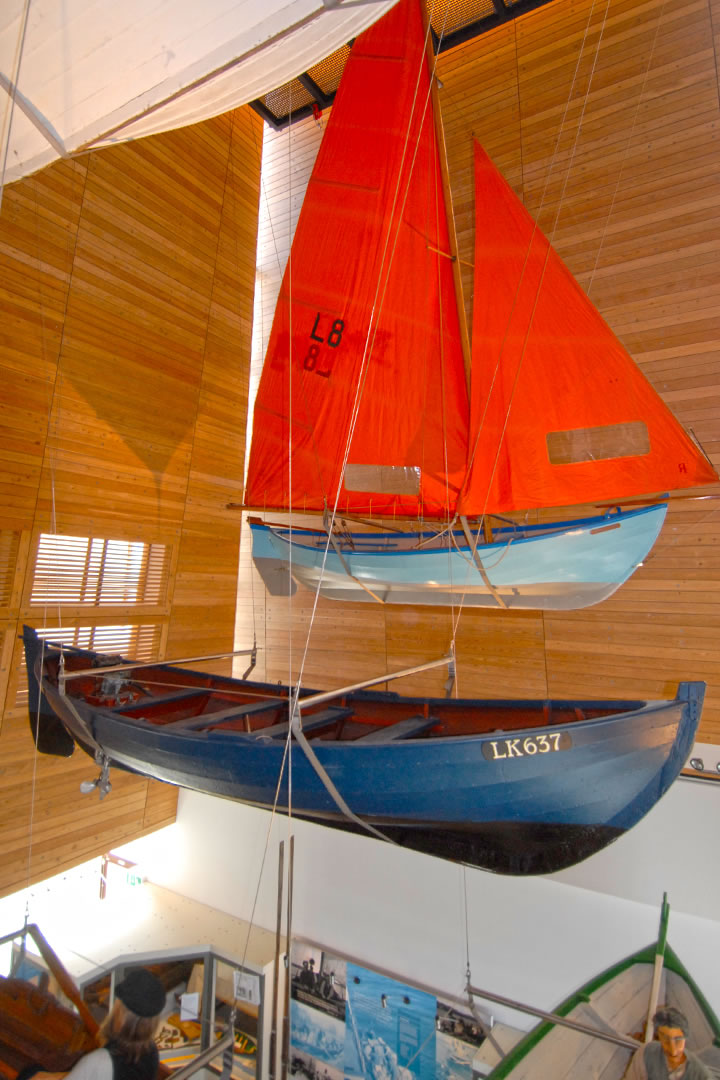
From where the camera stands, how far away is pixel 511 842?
2080mm

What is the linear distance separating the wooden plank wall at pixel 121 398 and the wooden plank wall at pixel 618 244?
6.28ft

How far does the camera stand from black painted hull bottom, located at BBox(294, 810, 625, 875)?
2025 millimetres

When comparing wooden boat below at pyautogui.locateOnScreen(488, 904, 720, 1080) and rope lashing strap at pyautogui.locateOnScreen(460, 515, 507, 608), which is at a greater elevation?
rope lashing strap at pyautogui.locateOnScreen(460, 515, 507, 608)

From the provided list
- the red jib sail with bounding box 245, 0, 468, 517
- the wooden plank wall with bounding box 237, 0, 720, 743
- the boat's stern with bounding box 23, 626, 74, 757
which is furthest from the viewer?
the red jib sail with bounding box 245, 0, 468, 517

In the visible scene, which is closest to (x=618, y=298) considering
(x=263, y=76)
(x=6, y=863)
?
(x=263, y=76)

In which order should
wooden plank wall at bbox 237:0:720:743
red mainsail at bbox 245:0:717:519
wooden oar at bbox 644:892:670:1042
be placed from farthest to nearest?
wooden plank wall at bbox 237:0:720:743 → red mainsail at bbox 245:0:717:519 → wooden oar at bbox 644:892:670:1042

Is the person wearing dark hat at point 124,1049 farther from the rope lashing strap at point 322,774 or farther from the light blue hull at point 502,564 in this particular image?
the light blue hull at point 502,564

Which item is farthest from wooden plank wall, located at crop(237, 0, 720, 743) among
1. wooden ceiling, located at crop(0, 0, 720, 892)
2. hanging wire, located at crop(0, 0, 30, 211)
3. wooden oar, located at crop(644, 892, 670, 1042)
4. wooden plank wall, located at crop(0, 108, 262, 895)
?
hanging wire, located at crop(0, 0, 30, 211)

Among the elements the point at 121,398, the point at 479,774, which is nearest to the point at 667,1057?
the point at 479,774

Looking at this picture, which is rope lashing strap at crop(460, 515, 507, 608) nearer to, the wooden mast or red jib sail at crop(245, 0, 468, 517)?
red jib sail at crop(245, 0, 468, 517)

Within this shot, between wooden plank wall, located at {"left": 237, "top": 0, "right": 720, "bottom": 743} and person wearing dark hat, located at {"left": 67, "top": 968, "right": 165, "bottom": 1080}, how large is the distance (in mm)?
2012

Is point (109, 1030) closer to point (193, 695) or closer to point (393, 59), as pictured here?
point (193, 695)

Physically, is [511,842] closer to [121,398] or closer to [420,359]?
[420,359]

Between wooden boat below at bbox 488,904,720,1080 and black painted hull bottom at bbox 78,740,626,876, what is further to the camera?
wooden boat below at bbox 488,904,720,1080
